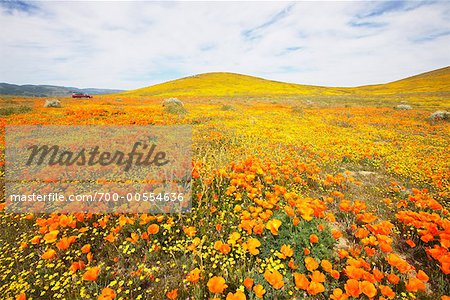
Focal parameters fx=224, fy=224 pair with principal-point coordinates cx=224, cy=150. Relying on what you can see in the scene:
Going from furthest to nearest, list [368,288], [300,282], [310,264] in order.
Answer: [310,264] → [300,282] → [368,288]

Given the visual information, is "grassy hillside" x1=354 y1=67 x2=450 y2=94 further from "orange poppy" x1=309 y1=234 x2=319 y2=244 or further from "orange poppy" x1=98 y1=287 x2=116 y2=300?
"orange poppy" x1=98 y1=287 x2=116 y2=300

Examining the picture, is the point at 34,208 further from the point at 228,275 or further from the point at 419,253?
the point at 419,253

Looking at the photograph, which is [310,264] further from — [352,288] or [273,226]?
[273,226]

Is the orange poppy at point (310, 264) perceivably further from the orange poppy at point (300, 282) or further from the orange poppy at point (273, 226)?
the orange poppy at point (273, 226)

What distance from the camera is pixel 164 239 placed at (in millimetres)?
3723

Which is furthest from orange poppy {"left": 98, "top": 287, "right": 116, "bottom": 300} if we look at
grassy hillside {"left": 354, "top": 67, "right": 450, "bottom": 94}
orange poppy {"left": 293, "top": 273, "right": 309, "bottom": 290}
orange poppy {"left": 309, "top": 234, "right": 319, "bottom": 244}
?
grassy hillside {"left": 354, "top": 67, "right": 450, "bottom": 94}

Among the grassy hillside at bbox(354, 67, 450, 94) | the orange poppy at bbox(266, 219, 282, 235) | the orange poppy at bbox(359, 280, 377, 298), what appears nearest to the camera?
the orange poppy at bbox(359, 280, 377, 298)

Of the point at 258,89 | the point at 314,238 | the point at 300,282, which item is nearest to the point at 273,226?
the point at 314,238

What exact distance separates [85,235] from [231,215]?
251 cm

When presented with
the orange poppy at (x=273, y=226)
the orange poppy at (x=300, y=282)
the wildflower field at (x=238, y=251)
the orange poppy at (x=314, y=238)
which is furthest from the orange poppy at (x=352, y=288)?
the orange poppy at (x=273, y=226)

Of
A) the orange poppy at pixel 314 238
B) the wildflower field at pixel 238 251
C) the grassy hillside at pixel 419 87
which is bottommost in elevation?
the wildflower field at pixel 238 251

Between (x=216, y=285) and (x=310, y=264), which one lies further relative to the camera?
(x=310, y=264)

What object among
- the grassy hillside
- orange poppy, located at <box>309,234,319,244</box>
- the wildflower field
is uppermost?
the grassy hillside

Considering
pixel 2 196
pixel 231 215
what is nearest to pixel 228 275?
pixel 231 215
